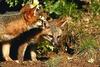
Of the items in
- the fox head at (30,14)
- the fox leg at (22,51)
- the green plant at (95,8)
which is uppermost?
the fox head at (30,14)

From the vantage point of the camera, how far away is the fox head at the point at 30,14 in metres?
8.61

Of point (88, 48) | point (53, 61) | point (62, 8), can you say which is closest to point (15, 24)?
point (53, 61)

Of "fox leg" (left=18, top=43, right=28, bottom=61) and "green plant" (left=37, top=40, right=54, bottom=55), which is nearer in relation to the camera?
"fox leg" (left=18, top=43, right=28, bottom=61)

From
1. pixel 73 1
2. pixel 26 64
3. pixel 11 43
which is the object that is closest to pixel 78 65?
pixel 26 64

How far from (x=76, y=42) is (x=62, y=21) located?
3.61 feet

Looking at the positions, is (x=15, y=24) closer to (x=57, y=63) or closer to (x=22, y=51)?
(x=22, y=51)

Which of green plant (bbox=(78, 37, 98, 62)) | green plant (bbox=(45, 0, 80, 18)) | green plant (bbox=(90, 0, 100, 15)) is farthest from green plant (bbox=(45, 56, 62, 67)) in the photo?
green plant (bbox=(90, 0, 100, 15))

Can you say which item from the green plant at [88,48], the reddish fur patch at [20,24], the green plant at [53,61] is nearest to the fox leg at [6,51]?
the reddish fur patch at [20,24]

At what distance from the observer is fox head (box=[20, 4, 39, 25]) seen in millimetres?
8609

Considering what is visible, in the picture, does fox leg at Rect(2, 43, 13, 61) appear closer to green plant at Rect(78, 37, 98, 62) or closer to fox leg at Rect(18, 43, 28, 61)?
fox leg at Rect(18, 43, 28, 61)

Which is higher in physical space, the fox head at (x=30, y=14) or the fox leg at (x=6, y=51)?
the fox head at (x=30, y=14)

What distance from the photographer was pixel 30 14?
341 inches

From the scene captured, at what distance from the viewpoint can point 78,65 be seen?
30.7ft

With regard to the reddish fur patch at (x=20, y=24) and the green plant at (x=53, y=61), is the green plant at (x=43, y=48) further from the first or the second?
the reddish fur patch at (x=20, y=24)
